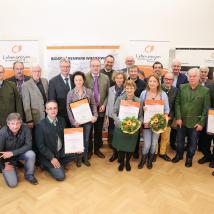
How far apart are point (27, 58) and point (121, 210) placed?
356 centimetres

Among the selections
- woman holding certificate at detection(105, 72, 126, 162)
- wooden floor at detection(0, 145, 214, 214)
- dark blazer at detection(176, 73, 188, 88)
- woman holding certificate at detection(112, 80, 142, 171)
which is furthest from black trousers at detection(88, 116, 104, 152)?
dark blazer at detection(176, 73, 188, 88)

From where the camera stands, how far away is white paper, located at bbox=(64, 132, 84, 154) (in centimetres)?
398

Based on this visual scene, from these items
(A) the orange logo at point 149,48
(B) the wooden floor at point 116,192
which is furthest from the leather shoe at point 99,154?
(A) the orange logo at point 149,48

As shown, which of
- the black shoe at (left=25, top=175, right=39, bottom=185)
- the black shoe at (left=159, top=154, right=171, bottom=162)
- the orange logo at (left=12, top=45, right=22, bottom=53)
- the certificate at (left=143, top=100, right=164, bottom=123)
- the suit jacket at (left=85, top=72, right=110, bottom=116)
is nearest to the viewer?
the black shoe at (left=25, top=175, right=39, bottom=185)

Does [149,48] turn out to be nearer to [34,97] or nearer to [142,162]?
[142,162]

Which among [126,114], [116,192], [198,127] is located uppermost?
[126,114]

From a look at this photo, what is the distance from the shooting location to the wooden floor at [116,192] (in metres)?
3.24

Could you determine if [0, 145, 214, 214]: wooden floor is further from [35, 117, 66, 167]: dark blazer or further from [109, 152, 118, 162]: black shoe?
[35, 117, 66, 167]: dark blazer

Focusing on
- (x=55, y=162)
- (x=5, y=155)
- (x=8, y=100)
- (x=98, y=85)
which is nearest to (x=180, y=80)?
(x=98, y=85)

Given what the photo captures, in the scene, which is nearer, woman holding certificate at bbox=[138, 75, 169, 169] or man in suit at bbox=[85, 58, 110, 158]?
woman holding certificate at bbox=[138, 75, 169, 169]

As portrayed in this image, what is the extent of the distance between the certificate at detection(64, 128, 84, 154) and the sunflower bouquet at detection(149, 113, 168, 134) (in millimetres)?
1121

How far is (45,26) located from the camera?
17.4ft

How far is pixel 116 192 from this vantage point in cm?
360

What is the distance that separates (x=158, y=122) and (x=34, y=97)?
2.00 m
